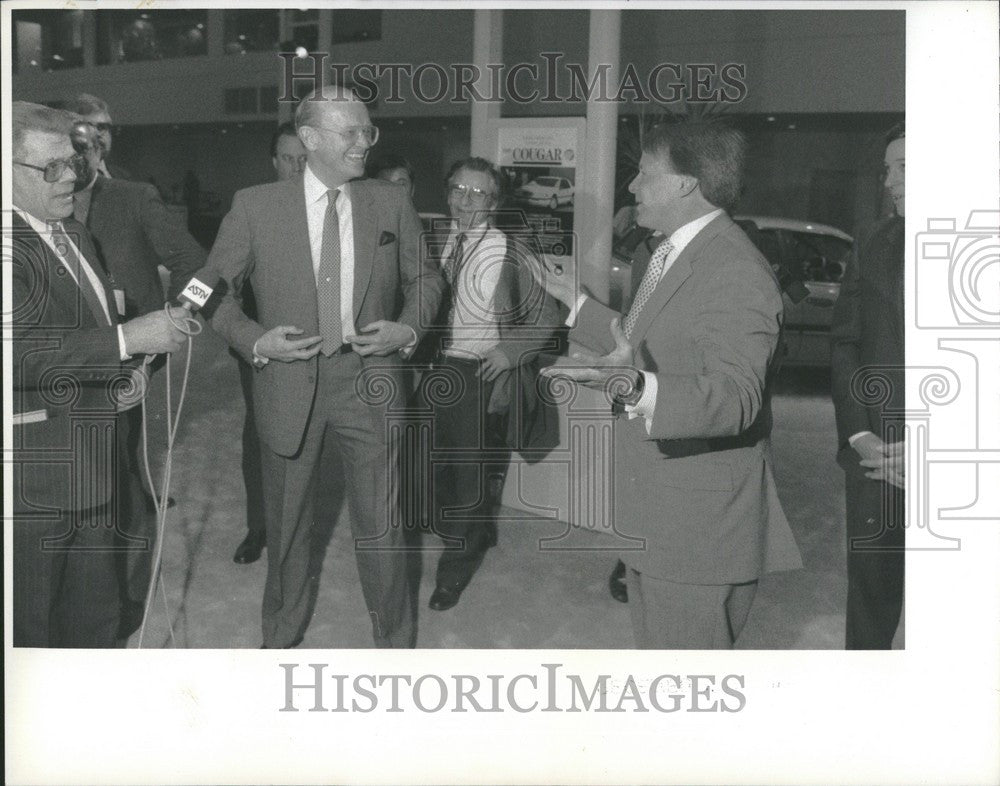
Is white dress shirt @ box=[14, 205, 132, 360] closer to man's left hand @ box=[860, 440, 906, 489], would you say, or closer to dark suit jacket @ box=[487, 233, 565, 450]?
dark suit jacket @ box=[487, 233, 565, 450]

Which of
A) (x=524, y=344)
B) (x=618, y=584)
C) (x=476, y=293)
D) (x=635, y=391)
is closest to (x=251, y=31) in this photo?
(x=476, y=293)

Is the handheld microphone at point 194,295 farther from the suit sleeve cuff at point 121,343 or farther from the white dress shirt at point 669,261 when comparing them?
the white dress shirt at point 669,261

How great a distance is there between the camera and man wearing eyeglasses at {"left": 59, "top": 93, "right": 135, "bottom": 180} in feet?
11.2

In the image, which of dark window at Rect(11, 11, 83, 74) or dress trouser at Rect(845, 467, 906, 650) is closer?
dark window at Rect(11, 11, 83, 74)

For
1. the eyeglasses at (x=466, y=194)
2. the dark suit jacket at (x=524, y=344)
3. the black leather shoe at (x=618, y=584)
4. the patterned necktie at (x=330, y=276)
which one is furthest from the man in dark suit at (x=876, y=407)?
the patterned necktie at (x=330, y=276)

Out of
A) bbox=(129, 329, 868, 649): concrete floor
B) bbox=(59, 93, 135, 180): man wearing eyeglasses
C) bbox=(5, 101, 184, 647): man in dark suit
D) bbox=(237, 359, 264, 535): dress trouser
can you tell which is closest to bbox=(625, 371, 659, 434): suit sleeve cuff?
bbox=(129, 329, 868, 649): concrete floor

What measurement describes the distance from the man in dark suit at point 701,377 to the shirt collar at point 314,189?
87 cm

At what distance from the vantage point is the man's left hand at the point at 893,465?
3502 mm

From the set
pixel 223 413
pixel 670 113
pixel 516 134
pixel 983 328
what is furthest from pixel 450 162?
pixel 983 328

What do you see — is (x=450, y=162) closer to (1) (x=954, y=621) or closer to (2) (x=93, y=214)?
(2) (x=93, y=214)

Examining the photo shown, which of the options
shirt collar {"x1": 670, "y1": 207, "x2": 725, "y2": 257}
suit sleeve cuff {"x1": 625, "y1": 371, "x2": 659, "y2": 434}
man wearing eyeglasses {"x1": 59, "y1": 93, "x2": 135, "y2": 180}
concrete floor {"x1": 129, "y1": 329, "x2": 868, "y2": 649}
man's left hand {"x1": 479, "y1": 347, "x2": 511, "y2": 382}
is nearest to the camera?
suit sleeve cuff {"x1": 625, "y1": 371, "x2": 659, "y2": 434}

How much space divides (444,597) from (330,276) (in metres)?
1.05

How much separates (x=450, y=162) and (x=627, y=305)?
0.70 m

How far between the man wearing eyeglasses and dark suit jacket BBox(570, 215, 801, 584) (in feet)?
5.31
